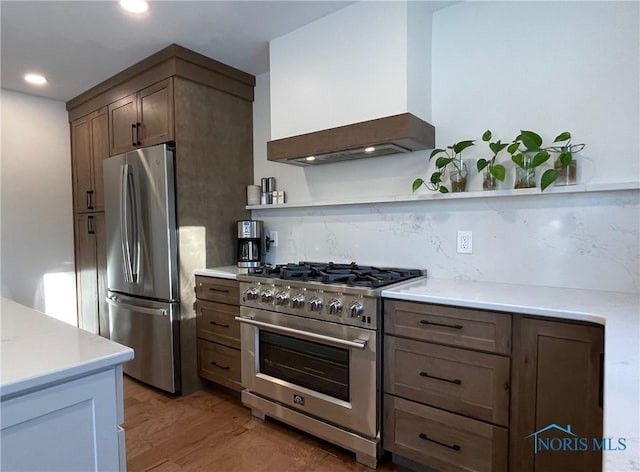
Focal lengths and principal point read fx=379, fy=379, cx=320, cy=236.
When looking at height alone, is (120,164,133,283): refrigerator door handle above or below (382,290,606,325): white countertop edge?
above

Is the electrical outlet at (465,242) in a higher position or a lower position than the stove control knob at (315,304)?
higher

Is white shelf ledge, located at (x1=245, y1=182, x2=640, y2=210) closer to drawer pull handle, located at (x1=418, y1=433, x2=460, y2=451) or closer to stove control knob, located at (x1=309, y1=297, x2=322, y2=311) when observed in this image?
stove control knob, located at (x1=309, y1=297, x2=322, y2=311)

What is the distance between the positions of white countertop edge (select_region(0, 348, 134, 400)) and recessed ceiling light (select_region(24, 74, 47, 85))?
129 inches

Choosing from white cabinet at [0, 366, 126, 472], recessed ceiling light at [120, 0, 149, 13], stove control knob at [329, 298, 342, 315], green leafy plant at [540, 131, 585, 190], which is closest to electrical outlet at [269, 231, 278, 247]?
stove control knob at [329, 298, 342, 315]

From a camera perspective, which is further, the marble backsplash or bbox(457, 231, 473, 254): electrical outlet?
bbox(457, 231, 473, 254): electrical outlet

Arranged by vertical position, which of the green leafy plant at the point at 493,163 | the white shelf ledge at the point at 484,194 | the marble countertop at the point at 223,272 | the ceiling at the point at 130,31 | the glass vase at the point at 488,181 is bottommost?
the marble countertop at the point at 223,272

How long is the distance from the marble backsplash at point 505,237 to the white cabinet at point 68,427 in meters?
1.78

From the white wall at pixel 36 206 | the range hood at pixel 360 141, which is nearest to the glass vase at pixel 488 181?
the range hood at pixel 360 141

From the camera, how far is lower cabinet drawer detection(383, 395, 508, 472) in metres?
1.59

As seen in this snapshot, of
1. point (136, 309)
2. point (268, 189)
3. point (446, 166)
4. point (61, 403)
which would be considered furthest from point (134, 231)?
point (446, 166)

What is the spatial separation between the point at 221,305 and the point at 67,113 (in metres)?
2.84

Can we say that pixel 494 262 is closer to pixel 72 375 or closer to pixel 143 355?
pixel 72 375

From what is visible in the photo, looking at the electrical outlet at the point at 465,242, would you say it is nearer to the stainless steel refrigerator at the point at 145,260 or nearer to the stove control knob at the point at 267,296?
the stove control knob at the point at 267,296

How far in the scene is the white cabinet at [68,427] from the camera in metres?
0.85
